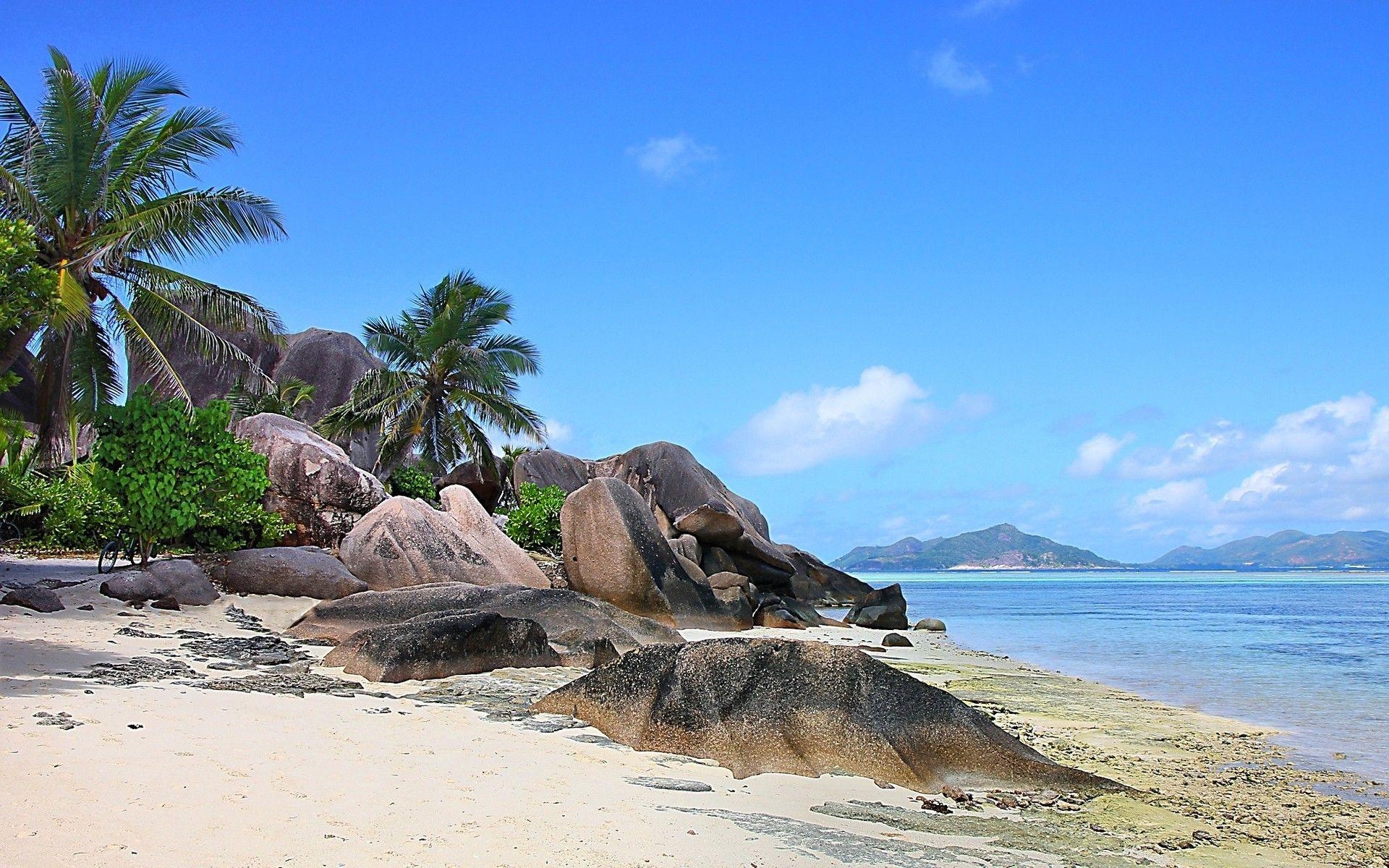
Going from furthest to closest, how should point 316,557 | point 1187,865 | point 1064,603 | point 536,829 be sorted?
point 1064,603
point 316,557
point 1187,865
point 536,829

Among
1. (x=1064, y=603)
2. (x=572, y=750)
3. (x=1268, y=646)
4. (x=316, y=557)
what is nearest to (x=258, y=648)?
(x=316, y=557)

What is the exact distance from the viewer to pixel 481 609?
10.3 m

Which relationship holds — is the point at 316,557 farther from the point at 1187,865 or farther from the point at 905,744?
the point at 1187,865

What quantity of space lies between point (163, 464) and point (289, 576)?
264cm

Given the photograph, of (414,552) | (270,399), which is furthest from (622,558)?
(270,399)

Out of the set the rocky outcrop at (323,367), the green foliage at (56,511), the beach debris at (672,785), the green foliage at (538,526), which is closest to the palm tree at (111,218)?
the green foliage at (56,511)

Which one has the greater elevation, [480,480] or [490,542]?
[480,480]

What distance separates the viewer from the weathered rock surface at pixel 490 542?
1582 cm

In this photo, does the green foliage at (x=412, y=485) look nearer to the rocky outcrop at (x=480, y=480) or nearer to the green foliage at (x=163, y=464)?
the rocky outcrop at (x=480, y=480)

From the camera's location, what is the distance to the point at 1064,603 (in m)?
38.9

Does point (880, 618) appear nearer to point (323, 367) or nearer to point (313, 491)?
point (313, 491)

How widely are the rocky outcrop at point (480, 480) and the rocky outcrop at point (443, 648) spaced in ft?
74.9

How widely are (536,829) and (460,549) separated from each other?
11275mm

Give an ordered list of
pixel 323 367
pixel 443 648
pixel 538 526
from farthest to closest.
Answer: pixel 323 367, pixel 538 526, pixel 443 648
